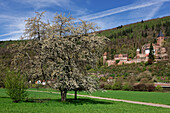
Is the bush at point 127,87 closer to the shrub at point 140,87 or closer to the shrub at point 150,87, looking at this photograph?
the shrub at point 140,87

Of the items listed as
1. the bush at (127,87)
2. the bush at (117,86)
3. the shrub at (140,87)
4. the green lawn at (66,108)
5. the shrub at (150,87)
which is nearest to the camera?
the green lawn at (66,108)

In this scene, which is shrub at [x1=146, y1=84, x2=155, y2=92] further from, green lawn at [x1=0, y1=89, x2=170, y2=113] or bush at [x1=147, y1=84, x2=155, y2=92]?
green lawn at [x1=0, y1=89, x2=170, y2=113]

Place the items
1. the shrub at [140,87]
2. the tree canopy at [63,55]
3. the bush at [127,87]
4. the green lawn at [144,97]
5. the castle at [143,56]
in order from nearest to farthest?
the tree canopy at [63,55], the green lawn at [144,97], the shrub at [140,87], the bush at [127,87], the castle at [143,56]

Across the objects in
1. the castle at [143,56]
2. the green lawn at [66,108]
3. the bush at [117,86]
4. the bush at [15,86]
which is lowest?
the bush at [117,86]

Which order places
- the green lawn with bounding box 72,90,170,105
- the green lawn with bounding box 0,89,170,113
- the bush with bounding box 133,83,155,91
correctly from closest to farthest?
the green lawn with bounding box 0,89,170,113 < the green lawn with bounding box 72,90,170,105 < the bush with bounding box 133,83,155,91

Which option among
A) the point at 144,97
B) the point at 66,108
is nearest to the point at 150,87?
the point at 144,97

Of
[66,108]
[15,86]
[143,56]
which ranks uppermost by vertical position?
[143,56]

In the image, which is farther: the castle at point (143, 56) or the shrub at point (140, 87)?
the castle at point (143, 56)

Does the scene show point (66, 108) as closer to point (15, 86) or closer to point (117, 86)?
point (15, 86)

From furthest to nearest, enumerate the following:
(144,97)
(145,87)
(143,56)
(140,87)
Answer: (143,56) → (140,87) → (145,87) → (144,97)

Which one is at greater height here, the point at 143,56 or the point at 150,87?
the point at 143,56

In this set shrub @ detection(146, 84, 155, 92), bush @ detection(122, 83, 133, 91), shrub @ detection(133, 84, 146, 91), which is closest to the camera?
shrub @ detection(146, 84, 155, 92)

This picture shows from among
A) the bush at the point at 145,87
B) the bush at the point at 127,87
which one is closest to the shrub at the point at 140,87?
the bush at the point at 145,87

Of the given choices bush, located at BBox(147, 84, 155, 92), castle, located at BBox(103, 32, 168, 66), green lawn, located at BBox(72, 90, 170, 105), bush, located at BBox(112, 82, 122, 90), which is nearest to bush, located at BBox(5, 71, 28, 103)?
green lawn, located at BBox(72, 90, 170, 105)
